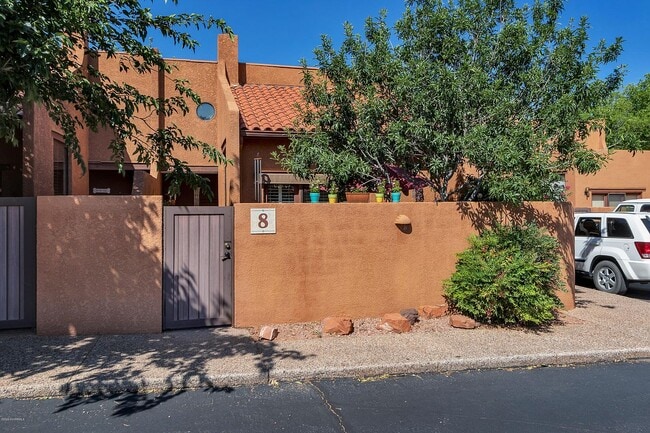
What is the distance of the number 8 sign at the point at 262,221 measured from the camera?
22.7 ft

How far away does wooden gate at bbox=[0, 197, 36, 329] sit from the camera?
644cm

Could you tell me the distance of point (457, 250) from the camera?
7766 mm

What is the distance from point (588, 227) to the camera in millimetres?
11047

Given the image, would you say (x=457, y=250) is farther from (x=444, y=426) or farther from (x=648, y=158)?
(x=648, y=158)

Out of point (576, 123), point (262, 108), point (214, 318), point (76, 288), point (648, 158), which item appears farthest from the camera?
point (648, 158)

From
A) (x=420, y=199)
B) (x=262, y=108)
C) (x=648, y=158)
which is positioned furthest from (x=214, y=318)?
(x=648, y=158)

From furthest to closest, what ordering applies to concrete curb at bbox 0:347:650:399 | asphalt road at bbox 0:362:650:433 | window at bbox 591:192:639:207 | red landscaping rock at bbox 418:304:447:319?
1. window at bbox 591:192:639:207
2. red landscaping rock at bbox 418:304:447:319
3. concrete curb at bbox 0:347:650:399
4. asphalt road at bbox 0:362:650:433

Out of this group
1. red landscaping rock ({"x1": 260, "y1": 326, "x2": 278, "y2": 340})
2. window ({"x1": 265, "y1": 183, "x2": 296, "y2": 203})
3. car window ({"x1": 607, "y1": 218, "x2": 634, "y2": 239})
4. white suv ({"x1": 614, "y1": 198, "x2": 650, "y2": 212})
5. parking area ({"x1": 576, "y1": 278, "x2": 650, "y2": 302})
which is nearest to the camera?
red landscaping rock ({"x1": 260, "y1": 326, "x2": 278, "y2": 340})

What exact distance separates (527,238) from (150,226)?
18.6ft

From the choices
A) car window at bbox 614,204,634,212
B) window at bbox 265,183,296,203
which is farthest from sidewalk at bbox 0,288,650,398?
car window at bbox 614,204,634,212

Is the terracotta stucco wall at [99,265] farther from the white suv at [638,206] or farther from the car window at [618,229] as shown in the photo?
the white suv at [638,206]

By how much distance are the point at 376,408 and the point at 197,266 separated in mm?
3565

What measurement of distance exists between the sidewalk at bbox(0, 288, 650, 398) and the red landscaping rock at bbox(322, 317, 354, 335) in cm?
17

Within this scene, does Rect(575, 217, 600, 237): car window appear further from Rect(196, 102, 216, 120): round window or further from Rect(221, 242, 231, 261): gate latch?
Rect(196, 102, 216, 120): round window
